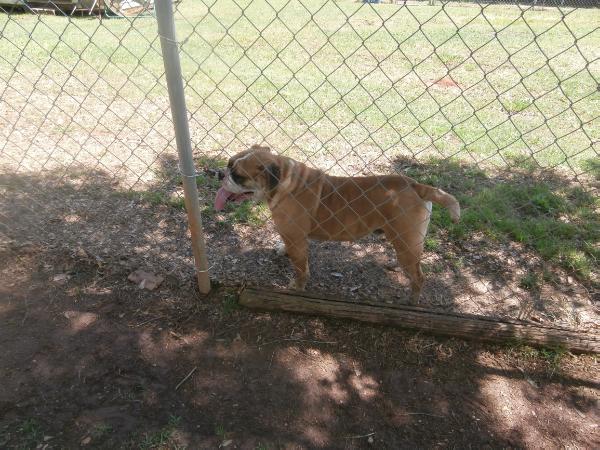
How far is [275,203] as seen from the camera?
3207 mm

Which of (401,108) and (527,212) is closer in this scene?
(527,212)

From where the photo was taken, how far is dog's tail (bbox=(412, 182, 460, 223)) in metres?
2.99

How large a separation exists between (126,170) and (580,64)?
10.1 meters

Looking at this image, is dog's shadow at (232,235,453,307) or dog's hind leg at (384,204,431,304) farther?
dog's shadow at (232,235,453,307)

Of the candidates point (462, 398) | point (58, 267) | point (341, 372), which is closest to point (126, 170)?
point (58, 267)

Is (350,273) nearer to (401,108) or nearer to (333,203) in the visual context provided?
(333,203)

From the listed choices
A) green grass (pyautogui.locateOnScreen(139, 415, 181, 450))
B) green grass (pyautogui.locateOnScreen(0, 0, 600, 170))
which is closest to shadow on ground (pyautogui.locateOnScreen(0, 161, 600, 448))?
green grass (pyautogui.locateOnScreen(139, 415, 181, 450))

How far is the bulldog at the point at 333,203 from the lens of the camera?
3064 mm

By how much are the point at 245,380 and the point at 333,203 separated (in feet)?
4.67

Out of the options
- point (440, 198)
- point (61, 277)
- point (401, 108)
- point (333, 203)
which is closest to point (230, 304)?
point (333, 203)

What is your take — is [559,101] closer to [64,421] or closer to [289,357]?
[289,357]

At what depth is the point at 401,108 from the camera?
6816 mm

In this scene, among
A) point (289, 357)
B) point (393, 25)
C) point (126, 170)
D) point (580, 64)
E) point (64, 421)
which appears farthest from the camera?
point (393, 25)

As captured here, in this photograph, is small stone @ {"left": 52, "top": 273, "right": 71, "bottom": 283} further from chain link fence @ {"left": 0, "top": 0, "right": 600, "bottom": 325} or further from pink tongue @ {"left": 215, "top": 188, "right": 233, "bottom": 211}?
pink tongue @ {"left": 215, "top": 188, "right": 233, "bottom": 211}
